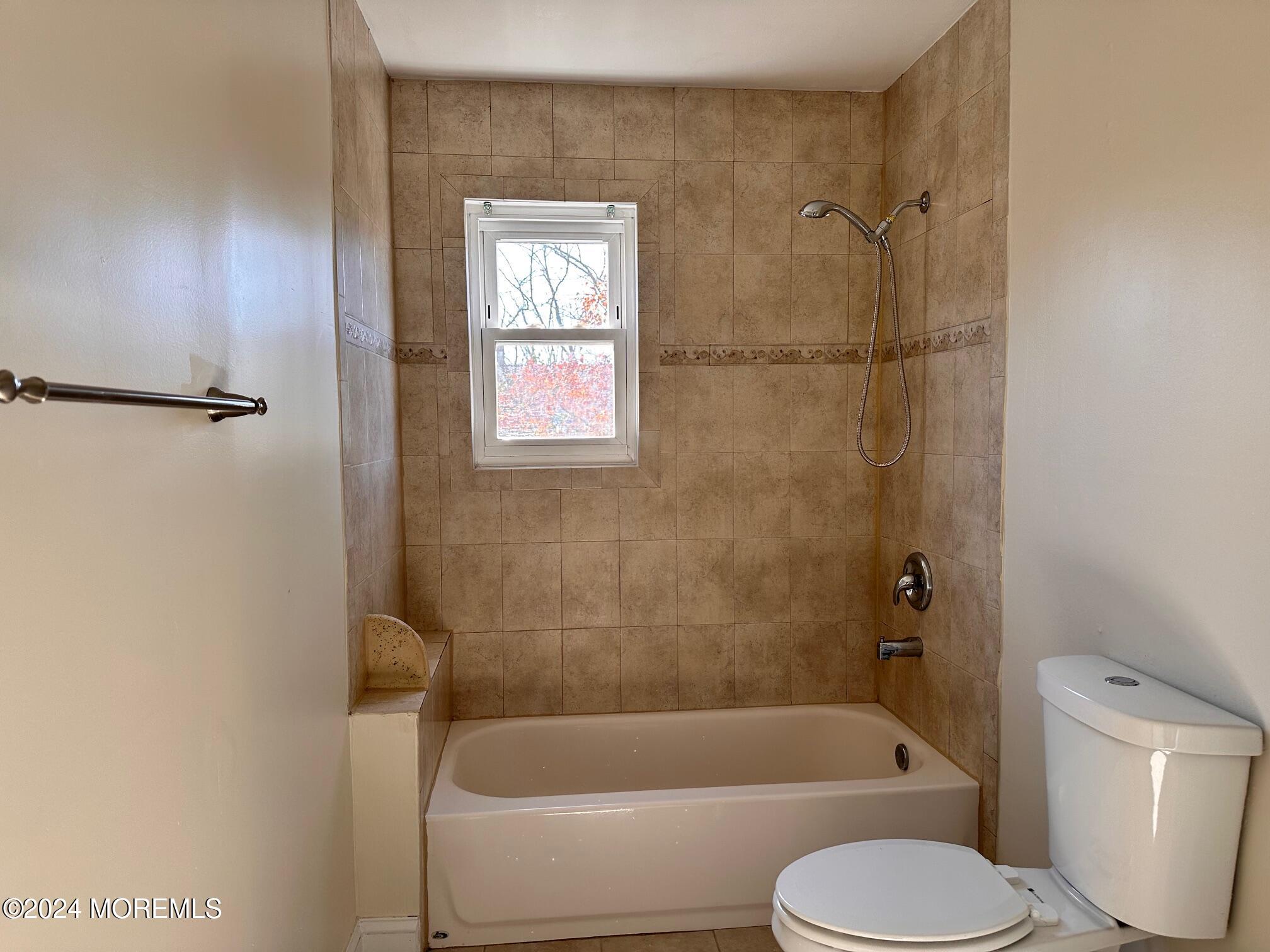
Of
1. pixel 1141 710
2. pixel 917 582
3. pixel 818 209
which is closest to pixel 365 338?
pixel 818 209

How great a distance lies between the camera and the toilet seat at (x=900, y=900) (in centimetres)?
149

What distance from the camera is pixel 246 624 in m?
1.42

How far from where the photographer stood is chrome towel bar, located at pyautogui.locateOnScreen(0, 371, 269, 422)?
0.72 meters

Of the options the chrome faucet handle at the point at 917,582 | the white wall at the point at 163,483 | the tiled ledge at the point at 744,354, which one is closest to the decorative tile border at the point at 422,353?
the tiled ledge at the point at 744,354

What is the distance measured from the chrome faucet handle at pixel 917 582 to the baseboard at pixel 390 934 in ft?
5.45

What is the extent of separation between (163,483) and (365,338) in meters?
1.26

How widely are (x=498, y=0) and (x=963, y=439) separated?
1.72 m

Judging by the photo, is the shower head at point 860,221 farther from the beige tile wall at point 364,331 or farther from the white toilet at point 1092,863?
the white toilet at point 1092,863

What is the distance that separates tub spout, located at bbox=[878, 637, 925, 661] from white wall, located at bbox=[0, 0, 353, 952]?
1.61m

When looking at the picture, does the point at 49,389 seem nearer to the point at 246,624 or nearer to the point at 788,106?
the point at 246,624

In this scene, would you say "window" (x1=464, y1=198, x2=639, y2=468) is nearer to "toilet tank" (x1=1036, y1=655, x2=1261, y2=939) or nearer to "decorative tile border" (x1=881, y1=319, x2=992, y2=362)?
"decorative tile border" (x1=881, y1=319, x2=992, y2=362)

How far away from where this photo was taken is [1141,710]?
1.48m

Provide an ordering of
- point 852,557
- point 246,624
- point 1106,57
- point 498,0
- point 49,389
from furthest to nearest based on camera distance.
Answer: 1. point 852,557
2. point 498,0
3. point 1106,57
4. point 246,624
5. point 49,389

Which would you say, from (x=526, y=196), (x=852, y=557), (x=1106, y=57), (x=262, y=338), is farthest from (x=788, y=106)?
(x=262, y=338)
